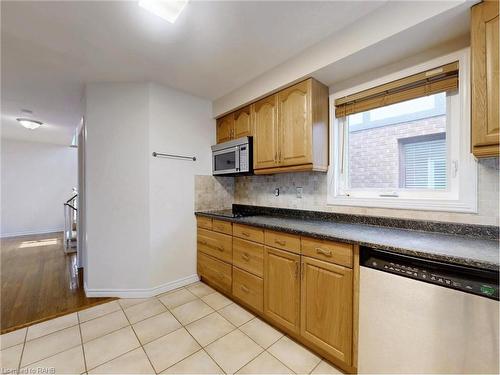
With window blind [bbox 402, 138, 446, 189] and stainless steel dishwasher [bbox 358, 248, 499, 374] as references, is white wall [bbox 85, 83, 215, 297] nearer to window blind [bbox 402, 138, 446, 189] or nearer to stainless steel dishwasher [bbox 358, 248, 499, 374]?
stainless steel dishwasher [bbox 358, 248, 499, 374]

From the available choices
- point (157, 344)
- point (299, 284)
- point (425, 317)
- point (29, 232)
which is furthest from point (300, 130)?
point (29, 232)

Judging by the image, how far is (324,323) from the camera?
1445 millimetres

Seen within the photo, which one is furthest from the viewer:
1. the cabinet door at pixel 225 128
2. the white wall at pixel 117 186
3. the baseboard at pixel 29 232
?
the baseboard at pixel 29 232

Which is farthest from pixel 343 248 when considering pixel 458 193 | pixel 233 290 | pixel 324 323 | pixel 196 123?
pixel 196 123

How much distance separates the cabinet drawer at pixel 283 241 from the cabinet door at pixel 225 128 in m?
1.40

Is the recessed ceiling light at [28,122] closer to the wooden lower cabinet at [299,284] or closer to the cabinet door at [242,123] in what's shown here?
the cabinet door at [242,123]

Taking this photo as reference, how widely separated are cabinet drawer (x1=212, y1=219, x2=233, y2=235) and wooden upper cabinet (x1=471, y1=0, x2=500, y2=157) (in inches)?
73.5

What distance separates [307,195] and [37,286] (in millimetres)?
3322

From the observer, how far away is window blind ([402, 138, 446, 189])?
1.54 m

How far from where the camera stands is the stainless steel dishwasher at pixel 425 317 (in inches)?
36.2

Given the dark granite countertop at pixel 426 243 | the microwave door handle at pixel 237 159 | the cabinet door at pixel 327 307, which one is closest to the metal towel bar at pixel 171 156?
the microwave door handle at pixel 237 159

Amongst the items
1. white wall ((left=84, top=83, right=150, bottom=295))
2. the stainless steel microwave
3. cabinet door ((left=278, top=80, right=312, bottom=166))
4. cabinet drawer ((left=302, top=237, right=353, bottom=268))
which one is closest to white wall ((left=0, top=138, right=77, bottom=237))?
white wall ((left=84, top=83, right=150, bottom=295))

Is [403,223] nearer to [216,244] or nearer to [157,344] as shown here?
[216,244]

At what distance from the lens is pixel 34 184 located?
17.9 feet
